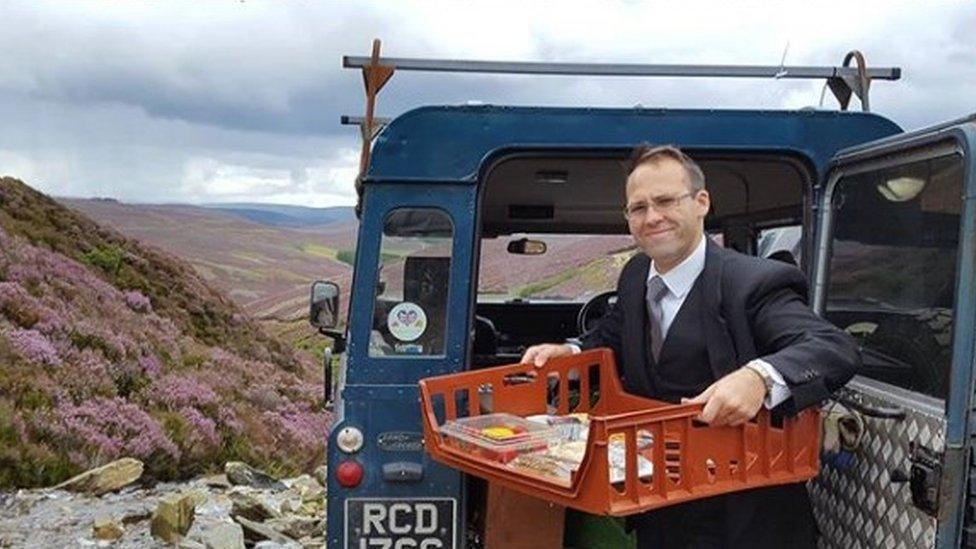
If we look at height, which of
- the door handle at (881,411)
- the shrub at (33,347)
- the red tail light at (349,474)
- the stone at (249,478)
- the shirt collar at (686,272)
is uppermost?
the shirt collar at (686,272)

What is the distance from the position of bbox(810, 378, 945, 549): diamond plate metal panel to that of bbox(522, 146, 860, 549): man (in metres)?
0.22

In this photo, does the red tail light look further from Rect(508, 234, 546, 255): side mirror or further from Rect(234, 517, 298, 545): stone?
Rect(234, 517, 298, 545): stone

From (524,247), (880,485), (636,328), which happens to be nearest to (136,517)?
(524,247)

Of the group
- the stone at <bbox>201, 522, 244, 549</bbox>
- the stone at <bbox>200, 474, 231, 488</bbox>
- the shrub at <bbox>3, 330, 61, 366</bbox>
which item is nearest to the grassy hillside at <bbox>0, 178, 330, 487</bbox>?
the shrub at <bbox>3, 330, 61, 366</bbox>

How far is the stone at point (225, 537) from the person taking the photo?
819 centimetres

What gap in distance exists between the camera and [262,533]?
8695 mm

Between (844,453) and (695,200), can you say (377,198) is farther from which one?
(844,453)

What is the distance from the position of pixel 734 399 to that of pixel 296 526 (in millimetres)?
7178

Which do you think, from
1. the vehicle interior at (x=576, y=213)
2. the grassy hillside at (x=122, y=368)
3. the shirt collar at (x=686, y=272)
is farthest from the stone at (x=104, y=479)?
the shirt collar at (x=686, y=272)

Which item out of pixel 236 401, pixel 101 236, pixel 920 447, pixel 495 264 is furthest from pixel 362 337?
pixel 101 236

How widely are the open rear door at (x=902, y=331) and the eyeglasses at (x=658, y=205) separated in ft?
2.24

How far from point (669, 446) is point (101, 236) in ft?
72.1

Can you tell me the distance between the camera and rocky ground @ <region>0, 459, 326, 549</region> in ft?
28.8

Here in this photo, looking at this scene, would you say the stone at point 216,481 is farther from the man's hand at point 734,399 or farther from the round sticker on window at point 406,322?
the man's hand at point 734,399
